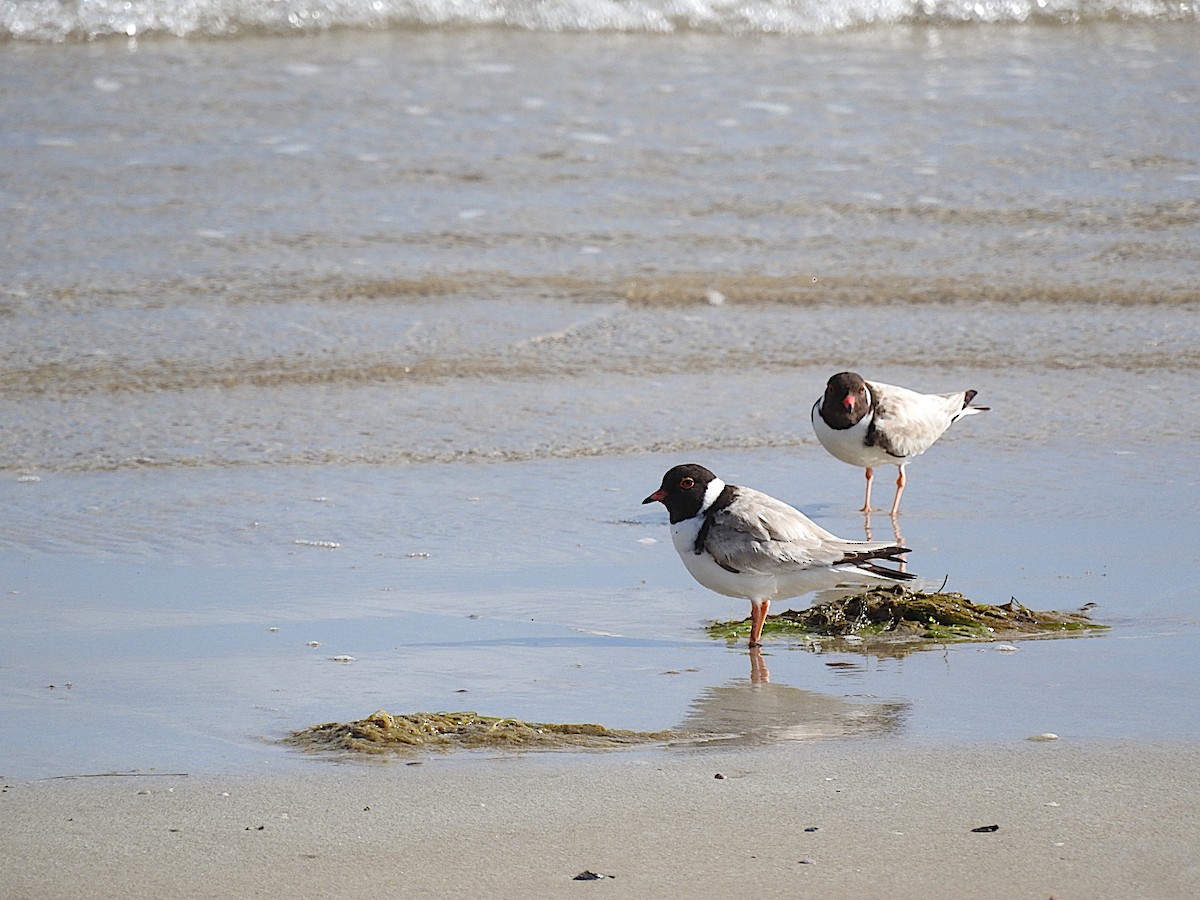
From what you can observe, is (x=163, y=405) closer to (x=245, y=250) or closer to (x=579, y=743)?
(x=245, y=250)

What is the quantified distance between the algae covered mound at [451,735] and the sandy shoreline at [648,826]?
9 cm

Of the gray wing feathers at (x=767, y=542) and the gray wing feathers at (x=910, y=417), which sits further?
the gray wing feathers at (x=910, y=417)

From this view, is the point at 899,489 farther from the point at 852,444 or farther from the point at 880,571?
the point at 880,571

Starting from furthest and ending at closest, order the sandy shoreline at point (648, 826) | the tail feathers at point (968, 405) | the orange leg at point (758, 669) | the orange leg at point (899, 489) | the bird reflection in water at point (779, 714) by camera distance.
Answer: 1. the tail feathers at point (968, 405)
2. the orange leg at point (899, 489)
3. the orange leg at point (758, 669)
4. the bird reflection in water at point (779, 714)
5. the sandy shoreline at point (648, 826)

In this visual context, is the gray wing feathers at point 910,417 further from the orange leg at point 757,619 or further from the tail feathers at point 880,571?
the orange leg at point 757,619

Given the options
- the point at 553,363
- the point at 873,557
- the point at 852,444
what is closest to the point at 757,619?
the point at 873,557

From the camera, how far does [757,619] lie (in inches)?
196

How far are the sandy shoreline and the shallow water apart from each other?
23 cm

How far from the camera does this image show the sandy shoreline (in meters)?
3.22

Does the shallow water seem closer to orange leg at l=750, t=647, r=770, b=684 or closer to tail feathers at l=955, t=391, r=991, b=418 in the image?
orange leg at l=750, t=647, r=770, b=684

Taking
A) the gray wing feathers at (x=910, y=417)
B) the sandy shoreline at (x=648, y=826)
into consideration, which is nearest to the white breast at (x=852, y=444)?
the gray wing feathers at (x=910, y=417)

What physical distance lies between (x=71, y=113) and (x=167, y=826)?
1195 cm

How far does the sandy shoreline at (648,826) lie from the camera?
127 inches

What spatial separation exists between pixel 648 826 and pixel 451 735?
2.41 feet
